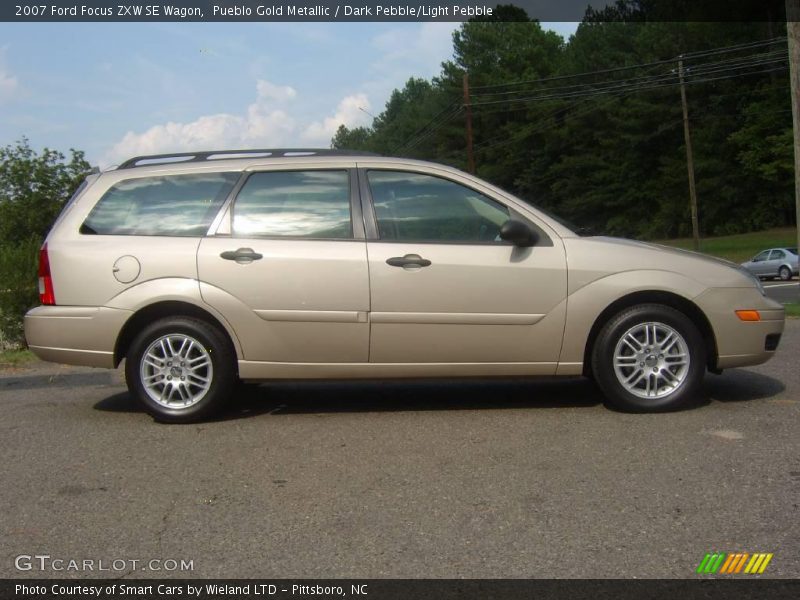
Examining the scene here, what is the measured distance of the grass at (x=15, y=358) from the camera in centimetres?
932

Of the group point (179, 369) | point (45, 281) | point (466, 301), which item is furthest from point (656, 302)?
point (45, 281)

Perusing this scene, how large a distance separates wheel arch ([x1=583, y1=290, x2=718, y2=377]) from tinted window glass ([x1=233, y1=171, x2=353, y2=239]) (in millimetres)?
1779

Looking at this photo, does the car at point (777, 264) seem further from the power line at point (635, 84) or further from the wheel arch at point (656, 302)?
the wheel arch at point (656, 302)

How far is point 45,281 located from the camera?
19.3 feet

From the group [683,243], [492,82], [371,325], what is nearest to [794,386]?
[371,325]

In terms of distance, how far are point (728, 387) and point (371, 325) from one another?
2.89 meters

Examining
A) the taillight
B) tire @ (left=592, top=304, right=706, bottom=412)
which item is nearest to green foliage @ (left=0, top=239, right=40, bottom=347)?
the taillight

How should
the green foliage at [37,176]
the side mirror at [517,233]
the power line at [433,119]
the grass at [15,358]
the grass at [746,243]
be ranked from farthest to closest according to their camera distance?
1. the power line at [433,119]
2. the grass at [746,243]
3. the green foliage at [37,176]
4. the grass at [15,358]
5. the side mirror at [517,233]

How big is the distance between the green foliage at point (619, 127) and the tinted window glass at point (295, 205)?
4808 centimetres

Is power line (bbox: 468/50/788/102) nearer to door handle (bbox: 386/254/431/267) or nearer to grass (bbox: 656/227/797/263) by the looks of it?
grass (bbox: 656/227/797/263)

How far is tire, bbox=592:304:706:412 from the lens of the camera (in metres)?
5.68

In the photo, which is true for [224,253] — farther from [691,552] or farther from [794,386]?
[794,386]
